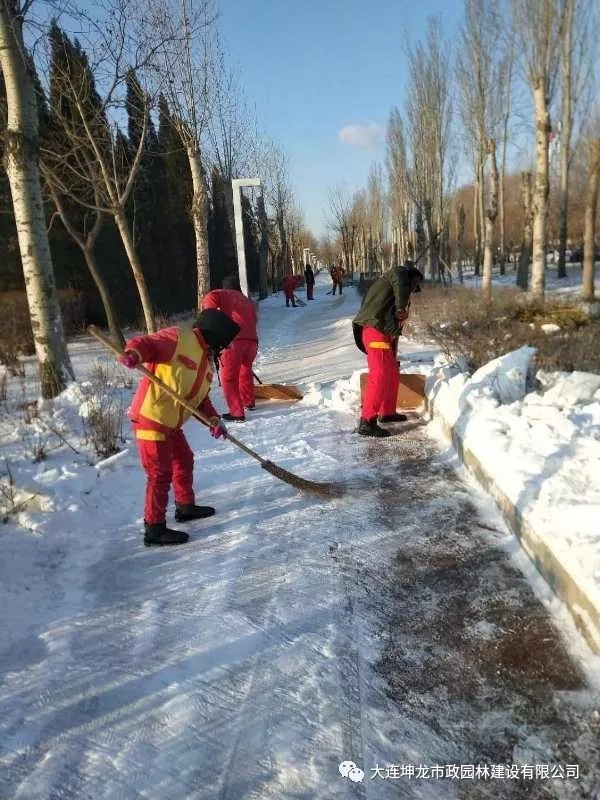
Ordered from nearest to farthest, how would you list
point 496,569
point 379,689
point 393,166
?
point 379,689
point 496,569
point 393,166

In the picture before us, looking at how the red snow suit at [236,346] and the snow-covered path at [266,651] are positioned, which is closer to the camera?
the snow-covered path at [266,651]

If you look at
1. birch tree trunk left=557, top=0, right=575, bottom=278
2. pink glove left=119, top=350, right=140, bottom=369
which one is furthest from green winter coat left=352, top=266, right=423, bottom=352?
birch tree trunk left=557, top=0, right=575, bottom=278

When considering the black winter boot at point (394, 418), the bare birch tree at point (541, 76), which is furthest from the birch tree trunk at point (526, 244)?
the black winter boot at point (394, 418)

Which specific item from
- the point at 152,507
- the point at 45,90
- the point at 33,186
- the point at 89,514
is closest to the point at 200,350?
the point at 152,507

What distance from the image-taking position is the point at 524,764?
1925 millimetres

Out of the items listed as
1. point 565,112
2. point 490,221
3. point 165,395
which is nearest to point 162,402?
point 165,395

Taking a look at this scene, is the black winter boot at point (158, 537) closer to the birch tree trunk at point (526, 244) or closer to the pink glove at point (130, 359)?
the pink glove at point (130, 359)

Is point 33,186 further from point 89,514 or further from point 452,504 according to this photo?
point 452,504

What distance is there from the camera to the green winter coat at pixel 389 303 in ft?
17.7

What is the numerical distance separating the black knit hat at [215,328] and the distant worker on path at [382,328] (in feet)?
6.93

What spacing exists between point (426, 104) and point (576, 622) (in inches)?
1143

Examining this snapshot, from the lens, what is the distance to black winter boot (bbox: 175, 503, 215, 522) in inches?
153

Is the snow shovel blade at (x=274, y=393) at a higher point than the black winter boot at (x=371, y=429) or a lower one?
higher

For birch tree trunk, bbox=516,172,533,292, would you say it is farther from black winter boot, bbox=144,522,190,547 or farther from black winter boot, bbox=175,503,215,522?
black winter boot, bbox=144,522,190,547
